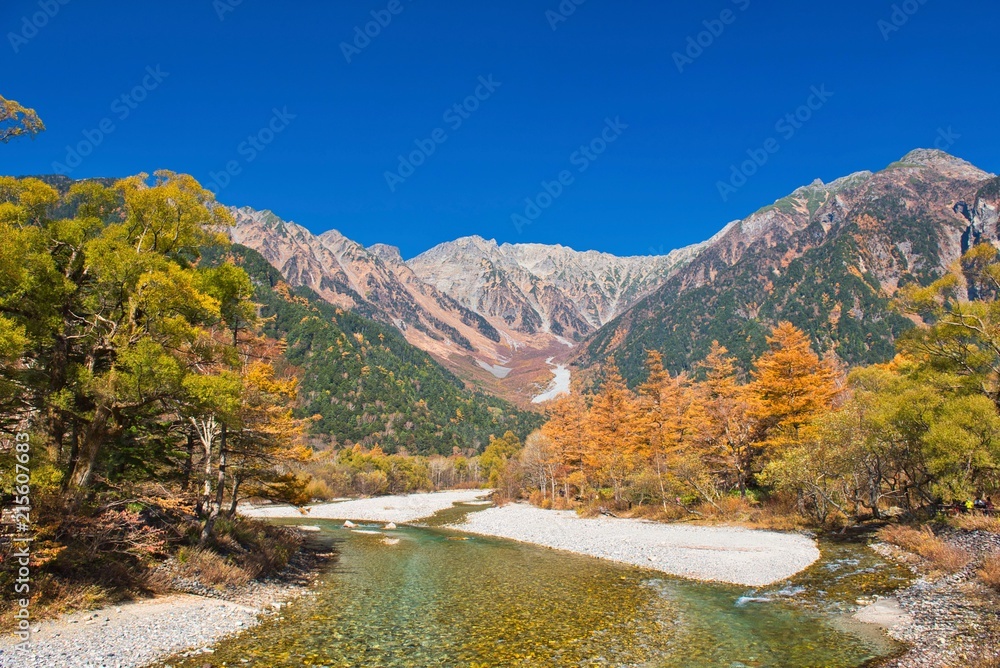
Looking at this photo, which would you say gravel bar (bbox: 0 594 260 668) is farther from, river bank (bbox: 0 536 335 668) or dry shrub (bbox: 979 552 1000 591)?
dry shrub (bbox: 979 552 1000 591)

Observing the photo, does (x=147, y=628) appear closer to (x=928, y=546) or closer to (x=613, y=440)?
(x=928, y=546)

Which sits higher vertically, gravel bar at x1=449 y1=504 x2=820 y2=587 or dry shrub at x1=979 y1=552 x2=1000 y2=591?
Result: dry shrub at x1=979 y1=552 x2=1000 y2=591

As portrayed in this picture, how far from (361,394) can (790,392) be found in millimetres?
128675

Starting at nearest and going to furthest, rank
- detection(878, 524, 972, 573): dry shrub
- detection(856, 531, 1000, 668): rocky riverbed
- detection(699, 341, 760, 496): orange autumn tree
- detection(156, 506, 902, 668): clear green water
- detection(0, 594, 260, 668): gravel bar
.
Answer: detection(0, 594, 260, 668): gravel bar
detection(856, 531, 1000, 668): rocky riverbed
detection(156, 506, 902, 668): clear green water
detection(878, 524, 972, 573): dry shrub
detection(699, 341, 760, 496): orange autumn tree

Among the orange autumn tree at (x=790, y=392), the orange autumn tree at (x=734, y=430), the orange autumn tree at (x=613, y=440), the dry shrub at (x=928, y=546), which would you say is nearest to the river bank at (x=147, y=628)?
the dry shrub at (x=928, y=546)

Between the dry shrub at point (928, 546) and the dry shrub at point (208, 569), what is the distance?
24.3 m

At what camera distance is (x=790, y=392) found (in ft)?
124

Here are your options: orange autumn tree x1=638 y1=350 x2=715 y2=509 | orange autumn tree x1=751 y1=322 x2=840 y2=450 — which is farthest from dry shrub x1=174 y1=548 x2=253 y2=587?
orange autumn tree x1=751 y1=322 x2=840 y2=450

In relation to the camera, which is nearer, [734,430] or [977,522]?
[977,522]

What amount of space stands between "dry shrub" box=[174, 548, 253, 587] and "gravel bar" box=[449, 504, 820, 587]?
16.7 metres

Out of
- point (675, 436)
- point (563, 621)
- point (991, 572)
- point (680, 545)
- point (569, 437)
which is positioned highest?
point (569, 437)

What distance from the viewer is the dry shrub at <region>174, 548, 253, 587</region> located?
16.2 m

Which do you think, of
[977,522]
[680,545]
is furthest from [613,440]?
[977,522]

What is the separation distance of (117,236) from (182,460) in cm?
1208
